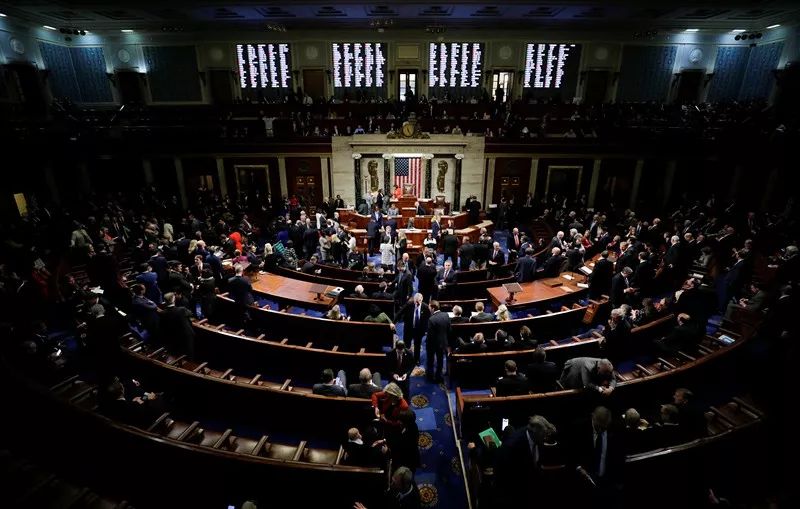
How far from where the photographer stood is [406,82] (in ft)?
65.0

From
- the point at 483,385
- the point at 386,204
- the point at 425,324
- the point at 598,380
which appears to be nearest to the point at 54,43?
the point at 386,204

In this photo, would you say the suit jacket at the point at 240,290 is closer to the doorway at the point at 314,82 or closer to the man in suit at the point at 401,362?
the man in suit at the point at 401,362

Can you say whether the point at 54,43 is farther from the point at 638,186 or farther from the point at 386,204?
the point at 638,186

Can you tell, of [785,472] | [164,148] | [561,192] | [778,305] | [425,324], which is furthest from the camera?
[561,192]

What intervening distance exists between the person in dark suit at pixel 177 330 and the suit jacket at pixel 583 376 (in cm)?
563

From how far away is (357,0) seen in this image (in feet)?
47.0

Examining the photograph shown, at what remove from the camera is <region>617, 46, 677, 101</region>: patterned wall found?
19500 mm

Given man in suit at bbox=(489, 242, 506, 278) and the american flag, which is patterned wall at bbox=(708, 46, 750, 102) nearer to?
the american flag

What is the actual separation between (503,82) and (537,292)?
15110mm

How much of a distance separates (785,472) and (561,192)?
51.5ft

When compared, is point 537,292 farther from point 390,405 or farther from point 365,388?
point 390,405

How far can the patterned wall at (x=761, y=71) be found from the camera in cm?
1793

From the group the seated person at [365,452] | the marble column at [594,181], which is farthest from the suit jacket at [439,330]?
the marble column at [594,181]

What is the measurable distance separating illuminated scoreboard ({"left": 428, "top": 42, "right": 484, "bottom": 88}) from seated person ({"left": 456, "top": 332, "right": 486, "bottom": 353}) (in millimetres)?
17054
